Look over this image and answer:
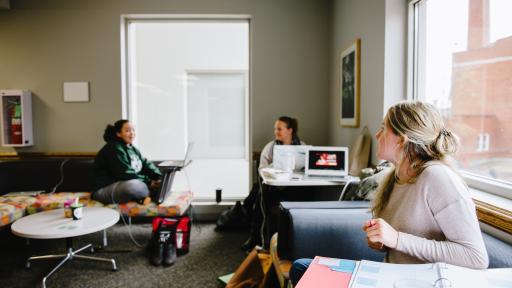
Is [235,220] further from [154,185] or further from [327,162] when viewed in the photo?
[327,162]

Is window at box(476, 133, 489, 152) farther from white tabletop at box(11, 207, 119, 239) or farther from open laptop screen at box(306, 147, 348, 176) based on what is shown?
white tabletop at box(11, 207, 119, 239)

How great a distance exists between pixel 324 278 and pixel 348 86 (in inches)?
103

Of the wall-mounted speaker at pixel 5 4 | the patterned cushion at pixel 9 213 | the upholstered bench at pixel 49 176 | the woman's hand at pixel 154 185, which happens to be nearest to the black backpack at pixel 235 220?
the upholstered bench at pixel 49 176

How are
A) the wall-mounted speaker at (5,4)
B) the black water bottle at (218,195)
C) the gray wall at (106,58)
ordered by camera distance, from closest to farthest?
the wall-mounted speaker at (5,4), the gray wall at (106,58), the black water bottle at (218,195)

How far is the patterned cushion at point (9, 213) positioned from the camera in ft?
9.46

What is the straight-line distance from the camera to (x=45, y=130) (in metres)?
4.03

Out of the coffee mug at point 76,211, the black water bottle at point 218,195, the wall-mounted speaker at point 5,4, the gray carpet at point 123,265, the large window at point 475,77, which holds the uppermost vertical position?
the wall-mounted speaker at point 5,4

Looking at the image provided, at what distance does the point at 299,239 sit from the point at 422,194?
76cm

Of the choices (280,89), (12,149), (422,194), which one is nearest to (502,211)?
(422,194)

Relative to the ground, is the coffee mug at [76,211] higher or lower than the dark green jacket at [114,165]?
lower

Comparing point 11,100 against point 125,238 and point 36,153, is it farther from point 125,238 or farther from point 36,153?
point 125,238

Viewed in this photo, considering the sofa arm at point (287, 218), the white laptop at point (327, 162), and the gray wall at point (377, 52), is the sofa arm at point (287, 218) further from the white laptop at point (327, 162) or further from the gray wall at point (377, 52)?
the gray wall at point (377, 52)

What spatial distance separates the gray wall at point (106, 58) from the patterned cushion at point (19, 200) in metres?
0.78

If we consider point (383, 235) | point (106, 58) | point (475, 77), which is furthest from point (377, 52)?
point (106, 58)
